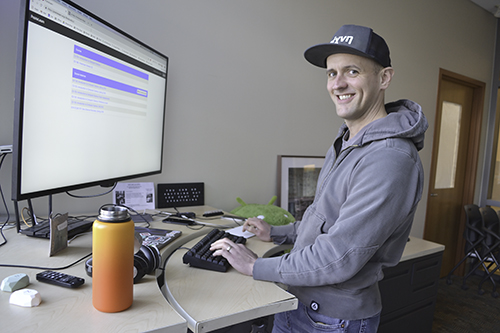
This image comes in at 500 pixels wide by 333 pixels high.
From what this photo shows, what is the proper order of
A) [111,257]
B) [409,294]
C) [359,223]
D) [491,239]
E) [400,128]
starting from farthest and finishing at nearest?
[491,239], [409,294], [400,128], [359,223], [111,257]

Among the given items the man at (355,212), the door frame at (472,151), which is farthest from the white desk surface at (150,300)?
the door frame at (472,151)

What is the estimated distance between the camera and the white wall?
1.66 m

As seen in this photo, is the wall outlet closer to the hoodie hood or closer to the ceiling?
→ the hoodie hood

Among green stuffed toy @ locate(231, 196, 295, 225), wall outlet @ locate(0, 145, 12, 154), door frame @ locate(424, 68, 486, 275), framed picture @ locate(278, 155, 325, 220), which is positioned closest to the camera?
wall outlet @ locate(0, 145, 12, 154)

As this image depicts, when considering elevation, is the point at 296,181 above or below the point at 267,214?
above

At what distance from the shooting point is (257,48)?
216cm

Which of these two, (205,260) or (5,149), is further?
(5,149)

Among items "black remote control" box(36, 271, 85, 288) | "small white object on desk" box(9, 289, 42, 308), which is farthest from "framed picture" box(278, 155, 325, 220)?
"small white object on desk" box(9, 289, 42, 308)

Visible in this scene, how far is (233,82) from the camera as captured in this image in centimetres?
208

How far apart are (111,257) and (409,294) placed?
5.58ft

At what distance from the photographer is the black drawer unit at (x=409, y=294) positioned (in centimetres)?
168

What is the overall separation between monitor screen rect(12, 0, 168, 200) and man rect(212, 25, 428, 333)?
1.67ft

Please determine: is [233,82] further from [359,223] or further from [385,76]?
[359,223]

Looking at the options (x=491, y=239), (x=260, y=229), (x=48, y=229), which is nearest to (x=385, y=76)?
(x=260, y=229)
